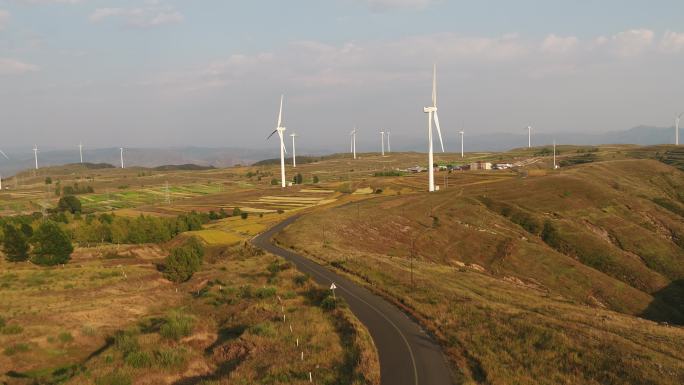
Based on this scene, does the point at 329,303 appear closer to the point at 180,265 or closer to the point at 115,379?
the point at 115,379

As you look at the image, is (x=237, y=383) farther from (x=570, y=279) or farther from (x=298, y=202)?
(x=298, y=202)

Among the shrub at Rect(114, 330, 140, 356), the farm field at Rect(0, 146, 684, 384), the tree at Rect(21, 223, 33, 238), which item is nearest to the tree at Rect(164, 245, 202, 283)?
the farm field at Rect(0, 146, 684, 384)

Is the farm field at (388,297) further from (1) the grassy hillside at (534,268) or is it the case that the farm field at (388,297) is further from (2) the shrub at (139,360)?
(1) the grassy hillside at (534,268)

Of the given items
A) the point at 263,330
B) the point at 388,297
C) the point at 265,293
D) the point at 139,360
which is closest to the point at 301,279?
the point at 265,293

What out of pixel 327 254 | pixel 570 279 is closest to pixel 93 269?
pixel 327 254

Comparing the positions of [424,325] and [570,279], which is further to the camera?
[570,279]

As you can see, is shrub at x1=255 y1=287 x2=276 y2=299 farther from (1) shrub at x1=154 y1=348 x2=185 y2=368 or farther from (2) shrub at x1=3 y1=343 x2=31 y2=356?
(2) shrub at x1=3 y1=343 x2=31 y2=356

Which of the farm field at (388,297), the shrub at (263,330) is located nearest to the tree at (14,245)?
the farm field at (388,297)
